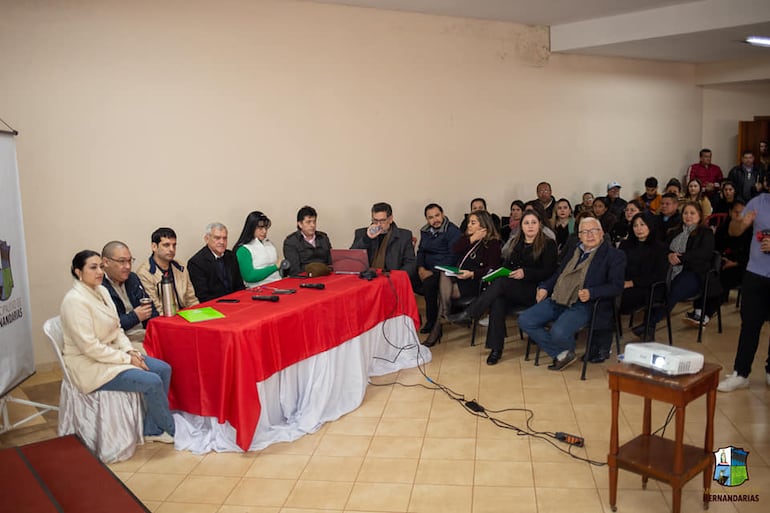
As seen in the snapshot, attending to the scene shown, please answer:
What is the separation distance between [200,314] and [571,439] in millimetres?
2302

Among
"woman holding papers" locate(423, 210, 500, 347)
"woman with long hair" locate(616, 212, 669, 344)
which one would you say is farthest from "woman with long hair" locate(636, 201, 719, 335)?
"woman holding papers" locate(423, 210, 500, 347)

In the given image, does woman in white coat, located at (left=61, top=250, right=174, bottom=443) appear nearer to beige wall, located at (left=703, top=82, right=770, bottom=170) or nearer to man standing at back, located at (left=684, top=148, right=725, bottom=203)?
man standing at back, located at (left=684, top=148, right=725, bottom=203)

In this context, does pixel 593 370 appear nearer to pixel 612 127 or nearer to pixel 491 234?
pixel 491 234

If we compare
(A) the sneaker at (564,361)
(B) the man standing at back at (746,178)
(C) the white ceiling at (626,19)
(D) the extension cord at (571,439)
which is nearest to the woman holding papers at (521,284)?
(A) the sneaker at (564,361)

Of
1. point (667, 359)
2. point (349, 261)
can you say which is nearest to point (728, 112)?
point (349, 261)

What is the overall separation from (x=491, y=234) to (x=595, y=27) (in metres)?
3.72

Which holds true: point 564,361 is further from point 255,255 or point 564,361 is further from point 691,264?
point 255,255

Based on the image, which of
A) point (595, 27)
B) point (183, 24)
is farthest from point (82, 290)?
point (595, 27)

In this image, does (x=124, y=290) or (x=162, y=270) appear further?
(x=162, y=270)

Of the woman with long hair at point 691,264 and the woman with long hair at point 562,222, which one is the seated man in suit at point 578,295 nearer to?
the woman with long hair at point 691,264

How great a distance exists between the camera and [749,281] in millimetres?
4133

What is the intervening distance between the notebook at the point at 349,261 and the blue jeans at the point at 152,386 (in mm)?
1753

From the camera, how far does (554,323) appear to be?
195 inches

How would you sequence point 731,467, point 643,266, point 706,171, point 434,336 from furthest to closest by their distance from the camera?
1. point 706,171
2. point 434,336
3. point 643,266
4. point 731,467
